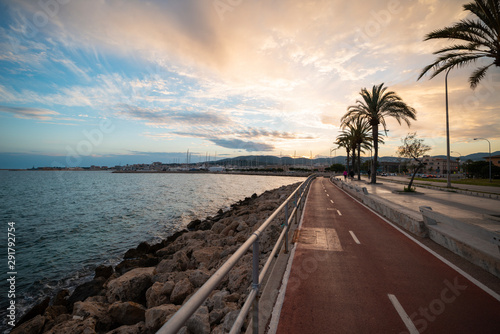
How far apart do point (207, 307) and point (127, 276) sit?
3.89m

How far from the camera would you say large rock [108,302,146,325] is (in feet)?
17.5

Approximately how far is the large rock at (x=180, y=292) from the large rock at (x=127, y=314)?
0.70 meters

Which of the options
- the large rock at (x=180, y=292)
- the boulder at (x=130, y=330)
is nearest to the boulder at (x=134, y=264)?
the large rock at (x=180, y=292)

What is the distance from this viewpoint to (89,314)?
5707 mm

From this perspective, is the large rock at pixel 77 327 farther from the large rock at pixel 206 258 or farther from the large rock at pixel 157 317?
the large rock at pixel 206 258

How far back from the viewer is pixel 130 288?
6730mm

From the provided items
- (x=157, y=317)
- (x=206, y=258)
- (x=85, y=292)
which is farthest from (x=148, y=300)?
(x=85, y=292)

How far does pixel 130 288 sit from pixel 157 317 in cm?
255

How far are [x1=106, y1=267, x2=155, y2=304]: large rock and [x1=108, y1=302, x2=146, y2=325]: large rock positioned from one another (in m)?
1.17

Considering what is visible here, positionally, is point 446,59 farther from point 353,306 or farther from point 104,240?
point 104,240

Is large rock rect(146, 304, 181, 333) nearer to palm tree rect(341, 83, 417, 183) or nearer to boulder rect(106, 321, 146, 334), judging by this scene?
boulder rect(106, 321, 146, 334)

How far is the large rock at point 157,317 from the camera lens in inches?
183

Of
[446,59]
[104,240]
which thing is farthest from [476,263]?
Result: [104,240]

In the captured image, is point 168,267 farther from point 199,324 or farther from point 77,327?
point 199,324
